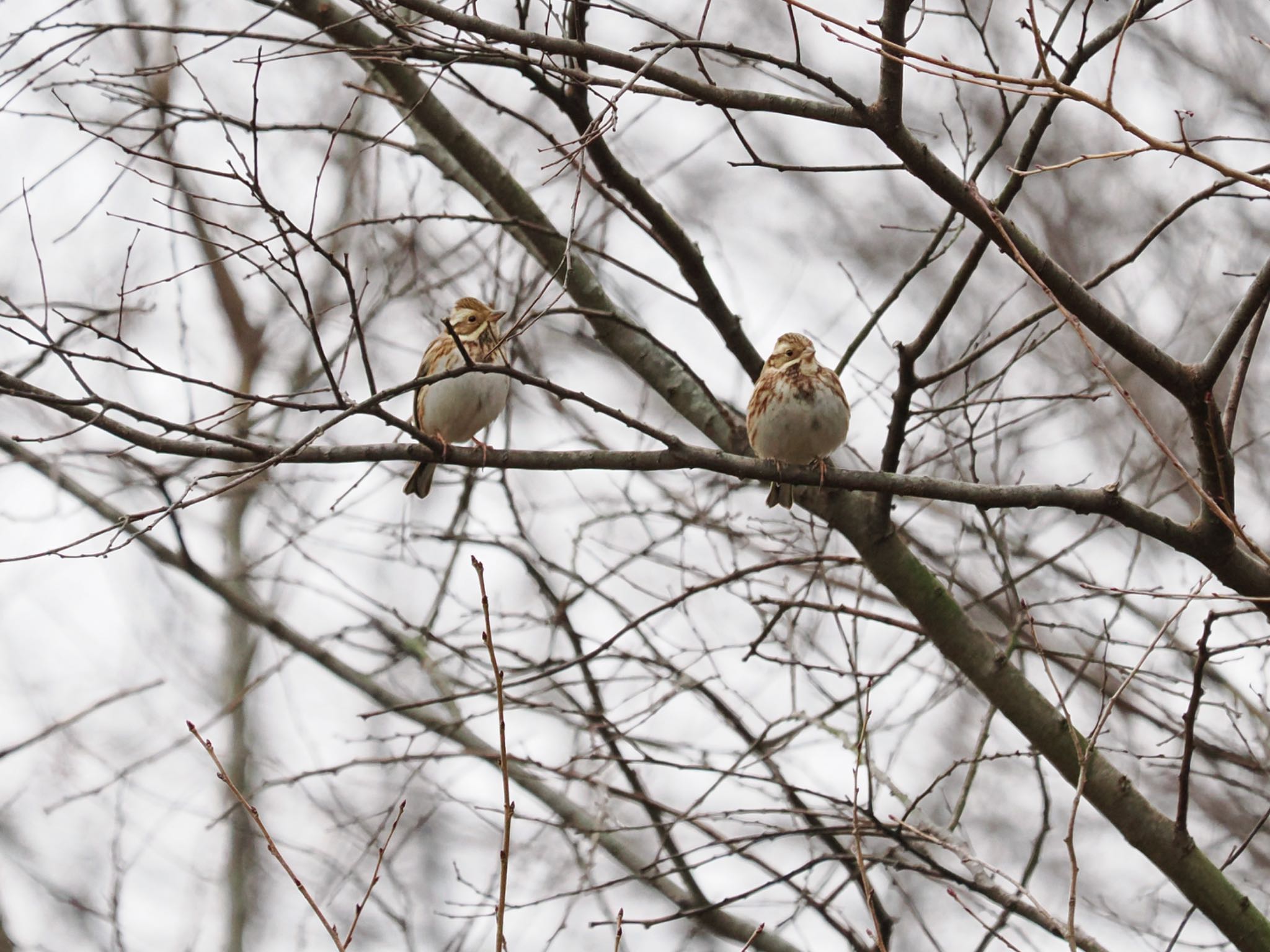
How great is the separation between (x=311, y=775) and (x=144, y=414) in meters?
2.38

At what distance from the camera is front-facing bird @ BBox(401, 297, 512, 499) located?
6797 mm

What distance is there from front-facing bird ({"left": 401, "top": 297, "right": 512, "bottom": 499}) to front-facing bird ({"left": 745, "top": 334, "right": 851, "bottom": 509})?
4.33 feet

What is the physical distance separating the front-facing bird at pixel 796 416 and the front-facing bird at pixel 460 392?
1.32m

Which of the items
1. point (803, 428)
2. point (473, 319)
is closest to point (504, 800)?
point (803, 428)

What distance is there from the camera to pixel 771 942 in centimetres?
568

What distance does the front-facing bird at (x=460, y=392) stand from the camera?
6.80 meters

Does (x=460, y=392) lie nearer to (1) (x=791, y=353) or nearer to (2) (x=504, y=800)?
(1) (x=791, y=353)

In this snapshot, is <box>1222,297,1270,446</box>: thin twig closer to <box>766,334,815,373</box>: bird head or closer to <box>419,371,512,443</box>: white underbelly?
<box>766,334,815,373</box>: bird head

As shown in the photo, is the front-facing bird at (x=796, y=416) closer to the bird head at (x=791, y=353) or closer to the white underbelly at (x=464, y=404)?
the bird head at (x=791, y=353)

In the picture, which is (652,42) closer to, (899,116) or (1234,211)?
(899,116)

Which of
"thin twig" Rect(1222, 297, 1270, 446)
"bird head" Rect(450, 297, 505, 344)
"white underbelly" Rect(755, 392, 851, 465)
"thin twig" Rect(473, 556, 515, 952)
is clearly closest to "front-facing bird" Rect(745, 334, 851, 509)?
"white underbelly" Rect(755, 392, 851, 465)

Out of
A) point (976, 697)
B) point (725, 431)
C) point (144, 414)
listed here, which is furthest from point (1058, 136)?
point (144, 414)

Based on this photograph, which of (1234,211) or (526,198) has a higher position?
(1234,211)

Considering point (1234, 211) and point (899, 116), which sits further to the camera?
point (1234, 211)
